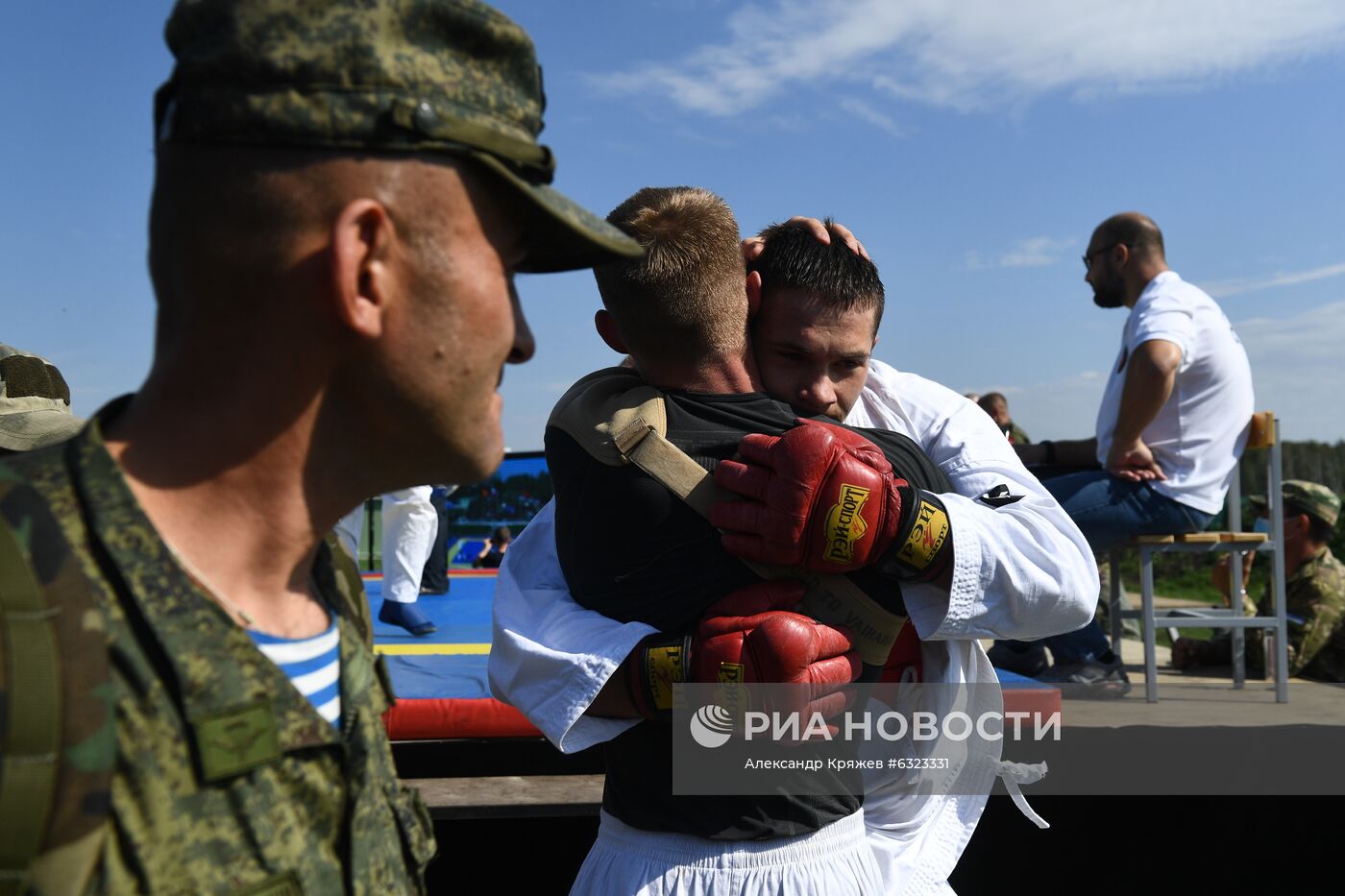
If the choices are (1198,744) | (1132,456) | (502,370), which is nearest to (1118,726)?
(1198,744)

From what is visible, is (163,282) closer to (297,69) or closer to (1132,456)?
(297,69)

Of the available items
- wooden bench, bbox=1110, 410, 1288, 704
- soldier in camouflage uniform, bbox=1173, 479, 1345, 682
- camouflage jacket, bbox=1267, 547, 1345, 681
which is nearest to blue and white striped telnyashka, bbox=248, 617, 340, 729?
wooden bench, bbox=1110, 410, 1288, 704

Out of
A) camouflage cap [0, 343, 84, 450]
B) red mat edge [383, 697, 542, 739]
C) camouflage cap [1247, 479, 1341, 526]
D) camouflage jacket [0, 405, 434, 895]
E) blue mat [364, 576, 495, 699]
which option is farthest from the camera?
camouflage cap [1247, 479, 1341, 526]

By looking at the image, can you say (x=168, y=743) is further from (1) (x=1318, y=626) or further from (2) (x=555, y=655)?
(1) (x=1318, y=626)

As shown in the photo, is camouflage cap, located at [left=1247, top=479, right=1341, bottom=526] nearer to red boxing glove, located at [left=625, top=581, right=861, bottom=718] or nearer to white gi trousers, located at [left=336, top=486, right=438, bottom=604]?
white gi trousers, located at [left=336, top=486, right=438, bottom=604]

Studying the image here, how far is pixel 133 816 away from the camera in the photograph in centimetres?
81

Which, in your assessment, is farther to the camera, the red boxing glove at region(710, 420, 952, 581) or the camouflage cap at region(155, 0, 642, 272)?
the red boxing glove at region(710, 420, 952, 581)

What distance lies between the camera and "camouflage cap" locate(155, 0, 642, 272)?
94 cm

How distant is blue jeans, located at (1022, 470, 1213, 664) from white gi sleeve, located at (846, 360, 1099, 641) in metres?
2.80

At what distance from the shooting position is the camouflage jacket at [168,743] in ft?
2.56

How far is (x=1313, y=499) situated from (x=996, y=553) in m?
5.54

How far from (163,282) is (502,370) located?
323 mm

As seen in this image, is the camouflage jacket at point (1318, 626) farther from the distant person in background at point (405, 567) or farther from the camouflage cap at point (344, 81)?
the camouflage cap at point (344, 81)

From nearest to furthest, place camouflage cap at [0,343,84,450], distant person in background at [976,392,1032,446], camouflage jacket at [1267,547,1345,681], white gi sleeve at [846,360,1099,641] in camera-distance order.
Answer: white gi sleeve at [846,360,1099,641] < camouflage cap at [0,343,84,450] < camouflage jacket at [1267,547,1345,681] < distant person in background at [976,392,1032,446]
